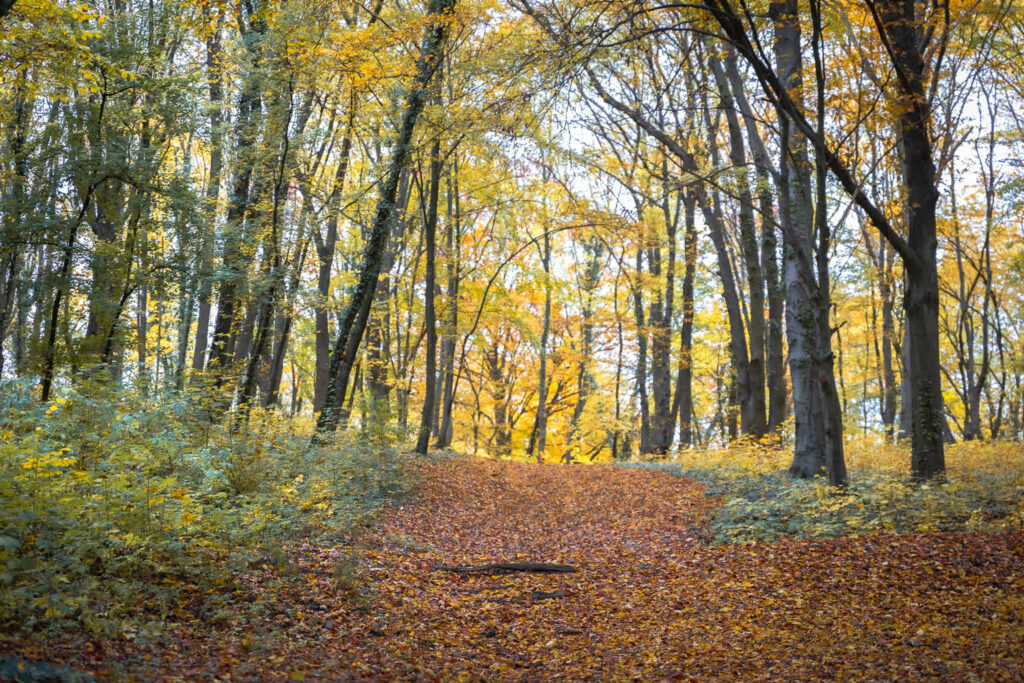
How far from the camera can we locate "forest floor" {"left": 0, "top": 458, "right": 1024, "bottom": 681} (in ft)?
15.2

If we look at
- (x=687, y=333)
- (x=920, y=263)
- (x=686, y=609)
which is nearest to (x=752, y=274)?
(x=687, y=333)

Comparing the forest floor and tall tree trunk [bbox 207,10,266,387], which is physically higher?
tall tree trunk [bbox 207,10,266,387]

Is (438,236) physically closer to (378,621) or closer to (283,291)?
(283,291)

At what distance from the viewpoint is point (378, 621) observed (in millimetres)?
5824

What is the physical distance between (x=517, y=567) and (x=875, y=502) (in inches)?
185

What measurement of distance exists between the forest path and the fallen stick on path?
5.1 inches

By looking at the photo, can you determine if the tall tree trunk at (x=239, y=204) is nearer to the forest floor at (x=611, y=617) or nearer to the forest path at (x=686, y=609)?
the forest path at (x=686, y=609)

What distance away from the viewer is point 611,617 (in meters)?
6.71

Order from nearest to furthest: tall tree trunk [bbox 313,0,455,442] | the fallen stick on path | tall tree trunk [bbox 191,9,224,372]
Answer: the fallen stick on path < tall tree trunk [bbox 191,9,224,372] < tall tree trunk [bbox 313,0,455,442]

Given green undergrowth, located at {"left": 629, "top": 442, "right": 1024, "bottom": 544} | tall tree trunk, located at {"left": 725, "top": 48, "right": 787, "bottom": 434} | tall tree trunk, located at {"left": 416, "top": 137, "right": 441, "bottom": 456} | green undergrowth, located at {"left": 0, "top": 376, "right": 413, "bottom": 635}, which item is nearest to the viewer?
green undergrowth, located at {"left": 0, "top": 376, "right": 413, "bottom": 635}

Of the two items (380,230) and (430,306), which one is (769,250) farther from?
(380,230)

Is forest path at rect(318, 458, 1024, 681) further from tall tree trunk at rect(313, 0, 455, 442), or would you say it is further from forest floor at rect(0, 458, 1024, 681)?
tall tree trunk at rect(313, 0, 455, 442)

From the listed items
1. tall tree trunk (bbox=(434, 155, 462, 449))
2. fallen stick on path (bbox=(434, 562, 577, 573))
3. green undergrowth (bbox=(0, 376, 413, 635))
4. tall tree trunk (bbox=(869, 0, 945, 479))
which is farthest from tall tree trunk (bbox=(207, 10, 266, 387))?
tall tree trunk (bbox=(869, 0, 945, 479))

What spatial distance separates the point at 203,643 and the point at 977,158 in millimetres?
20983
